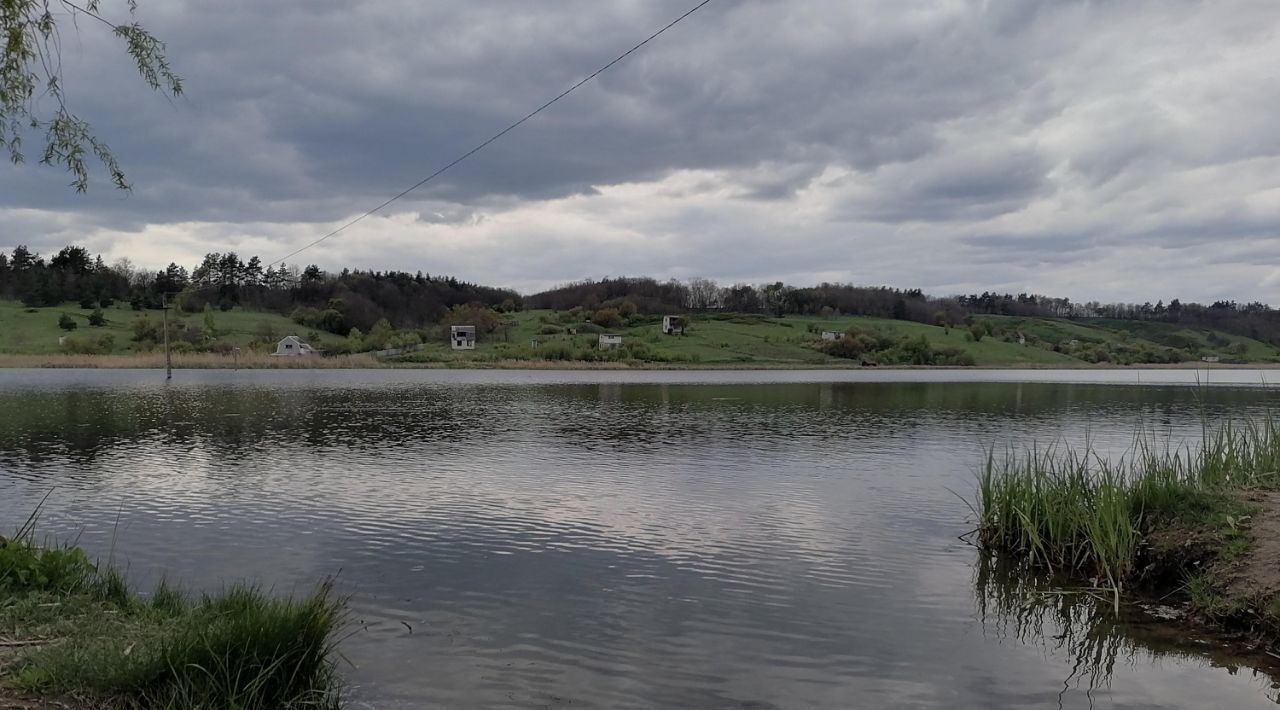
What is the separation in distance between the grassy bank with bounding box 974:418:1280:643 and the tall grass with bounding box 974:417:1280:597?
0.8 inches

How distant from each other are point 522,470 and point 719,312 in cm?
16459

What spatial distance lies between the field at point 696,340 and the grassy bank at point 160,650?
9806 centimetres

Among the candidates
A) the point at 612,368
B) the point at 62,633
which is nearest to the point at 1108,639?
the point at 62,633

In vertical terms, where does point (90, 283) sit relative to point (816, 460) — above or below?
above

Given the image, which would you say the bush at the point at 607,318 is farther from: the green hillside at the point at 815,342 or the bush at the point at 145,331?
the bush at the point at 145,331

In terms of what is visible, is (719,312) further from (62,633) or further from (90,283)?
(62,633)

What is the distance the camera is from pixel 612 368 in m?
113

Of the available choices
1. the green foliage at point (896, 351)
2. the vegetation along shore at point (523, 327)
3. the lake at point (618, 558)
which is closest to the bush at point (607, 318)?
the vegetation along shore at point (523, 327)

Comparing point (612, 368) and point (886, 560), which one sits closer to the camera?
point (886, 560)

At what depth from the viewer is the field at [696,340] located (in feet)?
361

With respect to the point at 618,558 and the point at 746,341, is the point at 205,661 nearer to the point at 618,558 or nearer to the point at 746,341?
the point at 618,558

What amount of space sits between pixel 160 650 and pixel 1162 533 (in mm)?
13247

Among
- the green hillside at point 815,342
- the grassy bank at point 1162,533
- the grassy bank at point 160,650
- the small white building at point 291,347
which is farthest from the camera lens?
the green hillside at point 815,342

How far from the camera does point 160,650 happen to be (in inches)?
253
